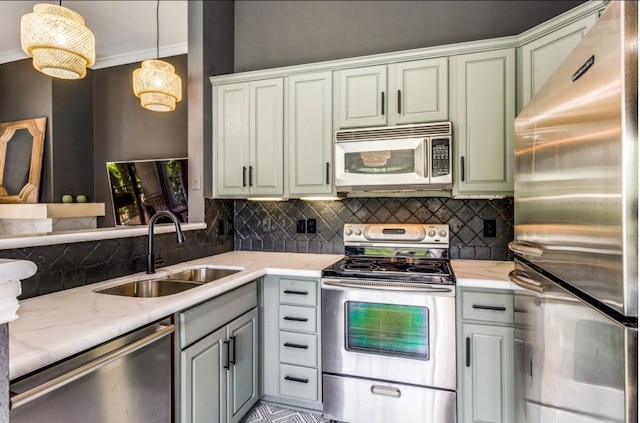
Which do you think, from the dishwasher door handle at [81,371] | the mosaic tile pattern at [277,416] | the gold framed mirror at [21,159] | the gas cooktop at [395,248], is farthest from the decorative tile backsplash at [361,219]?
the gold framed mirror at [21,159]

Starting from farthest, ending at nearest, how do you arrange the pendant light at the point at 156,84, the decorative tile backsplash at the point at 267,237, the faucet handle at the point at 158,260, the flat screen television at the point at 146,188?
the flat screen television at the point at 146,188 < the pendant light at the point at 156,84 < the faucet handle at the point at 158,260 < the decorative tile backsplash at the point at 267,237

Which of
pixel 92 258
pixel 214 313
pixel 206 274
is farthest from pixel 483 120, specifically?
pixel 92 258

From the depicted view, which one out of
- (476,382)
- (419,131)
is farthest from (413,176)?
(476,382)

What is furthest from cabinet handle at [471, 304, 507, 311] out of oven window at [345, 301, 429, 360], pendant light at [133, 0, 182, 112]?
pendant light at [133, 0, 182, 112]

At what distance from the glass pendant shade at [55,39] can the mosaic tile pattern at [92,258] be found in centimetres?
131

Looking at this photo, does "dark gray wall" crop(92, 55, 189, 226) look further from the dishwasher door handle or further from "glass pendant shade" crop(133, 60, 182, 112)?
the dishwasher door handle

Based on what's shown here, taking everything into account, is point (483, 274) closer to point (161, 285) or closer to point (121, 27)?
point (161, 285)

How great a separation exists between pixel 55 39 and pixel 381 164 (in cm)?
216

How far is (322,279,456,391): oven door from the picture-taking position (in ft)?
6.32

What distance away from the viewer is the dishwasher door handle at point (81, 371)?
3.08 feet

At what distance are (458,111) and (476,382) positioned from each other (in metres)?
1.60

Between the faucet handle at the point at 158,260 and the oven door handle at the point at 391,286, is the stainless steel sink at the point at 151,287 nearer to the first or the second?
the faucet handle at the point at 158,260

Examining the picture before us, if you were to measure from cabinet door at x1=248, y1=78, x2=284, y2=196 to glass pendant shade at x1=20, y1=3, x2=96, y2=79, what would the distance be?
1.12 meters

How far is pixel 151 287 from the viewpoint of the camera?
6.46 ft
